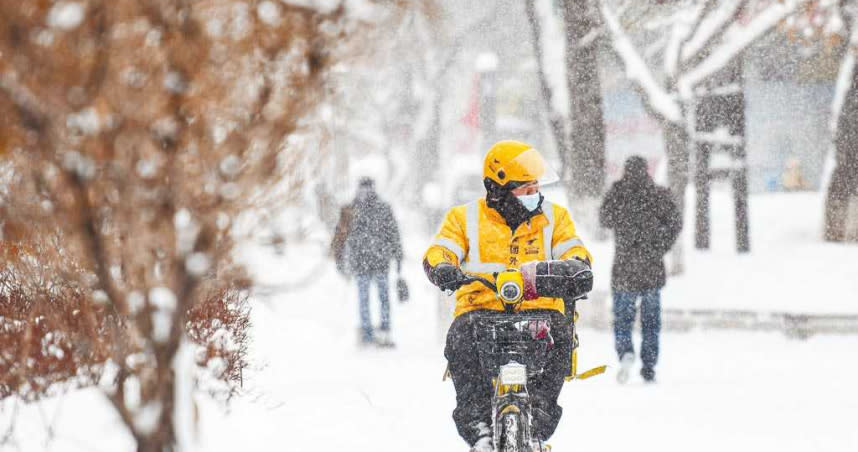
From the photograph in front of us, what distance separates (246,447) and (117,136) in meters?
2.75

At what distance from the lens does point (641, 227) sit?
33.0 ft

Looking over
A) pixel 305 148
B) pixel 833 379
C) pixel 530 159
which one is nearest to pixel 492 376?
pixel 530 159

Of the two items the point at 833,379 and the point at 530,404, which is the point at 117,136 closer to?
the point at 530,404

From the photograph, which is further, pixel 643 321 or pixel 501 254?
pixel 643 321

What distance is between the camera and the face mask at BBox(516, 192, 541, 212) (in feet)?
16.3

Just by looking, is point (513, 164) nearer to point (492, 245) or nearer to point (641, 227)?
point (492, 245)

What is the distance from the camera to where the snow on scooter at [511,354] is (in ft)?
15.3

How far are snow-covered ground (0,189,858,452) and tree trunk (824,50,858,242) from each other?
0.42 m

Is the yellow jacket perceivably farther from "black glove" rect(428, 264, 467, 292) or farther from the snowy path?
the snowy path

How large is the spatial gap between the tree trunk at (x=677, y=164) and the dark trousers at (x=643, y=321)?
523 centimetres

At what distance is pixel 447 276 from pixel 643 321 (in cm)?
572

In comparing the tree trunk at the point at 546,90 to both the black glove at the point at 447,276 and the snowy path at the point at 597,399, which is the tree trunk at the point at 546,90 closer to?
the snowy path at the point at 597,399

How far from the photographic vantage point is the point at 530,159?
4914 millimetres

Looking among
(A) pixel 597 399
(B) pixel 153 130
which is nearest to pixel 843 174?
(A) pixel 597 399
